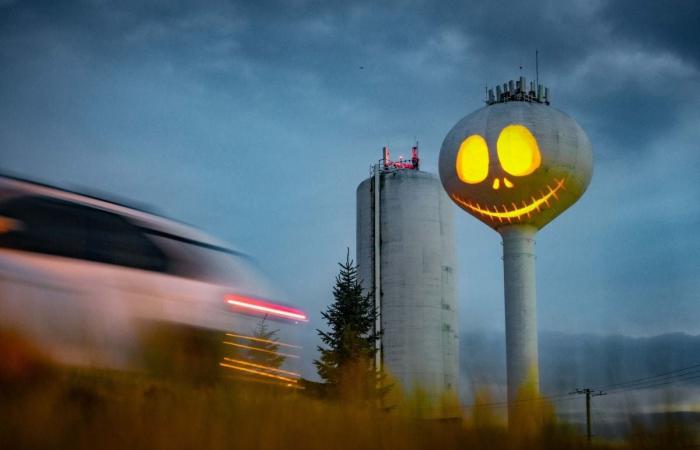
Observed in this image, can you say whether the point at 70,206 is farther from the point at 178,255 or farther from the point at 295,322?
the point at 295,322

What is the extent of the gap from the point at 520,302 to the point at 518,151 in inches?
274

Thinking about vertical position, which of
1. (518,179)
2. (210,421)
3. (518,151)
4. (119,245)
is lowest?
(210,421)

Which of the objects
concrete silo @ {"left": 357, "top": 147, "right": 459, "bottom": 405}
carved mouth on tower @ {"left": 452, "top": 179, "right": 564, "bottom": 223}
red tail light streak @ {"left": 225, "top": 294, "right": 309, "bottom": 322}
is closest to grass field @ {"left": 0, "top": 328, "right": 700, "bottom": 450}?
red tail light streak @ {"left": 225, "top": 294, "right": 309, "bottom": 322}

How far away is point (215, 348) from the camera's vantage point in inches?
338

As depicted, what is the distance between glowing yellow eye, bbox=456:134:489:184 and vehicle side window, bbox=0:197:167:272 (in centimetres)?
2617

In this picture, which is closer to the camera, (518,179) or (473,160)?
(518,179)

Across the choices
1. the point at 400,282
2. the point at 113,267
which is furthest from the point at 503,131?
the point at 113,267

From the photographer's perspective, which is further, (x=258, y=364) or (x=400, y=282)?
(x=400, y=282)

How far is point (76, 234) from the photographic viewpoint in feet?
26.7

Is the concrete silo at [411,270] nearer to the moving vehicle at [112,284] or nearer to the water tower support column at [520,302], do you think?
the water tower support column at [520,302]

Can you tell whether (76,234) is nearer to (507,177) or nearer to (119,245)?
(119,245)

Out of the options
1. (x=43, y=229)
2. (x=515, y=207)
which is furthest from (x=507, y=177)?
(x=43, y=229)

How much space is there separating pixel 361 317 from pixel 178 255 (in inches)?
961

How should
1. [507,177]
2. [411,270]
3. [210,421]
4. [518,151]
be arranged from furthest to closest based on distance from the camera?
1. [411,270]
2. [518,151]
3. [507,177]
4. [210,421]
